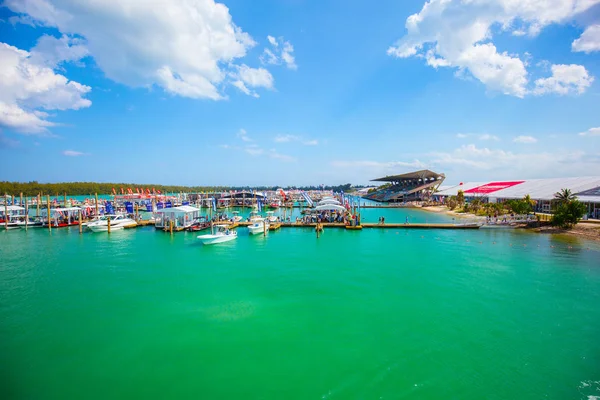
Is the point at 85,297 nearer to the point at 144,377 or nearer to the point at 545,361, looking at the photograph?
the point at 144,377

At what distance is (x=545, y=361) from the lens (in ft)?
30.1

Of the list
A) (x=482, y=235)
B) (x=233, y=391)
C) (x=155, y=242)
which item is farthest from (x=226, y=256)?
→ (x=482, y=235)

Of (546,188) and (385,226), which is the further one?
(546,188)

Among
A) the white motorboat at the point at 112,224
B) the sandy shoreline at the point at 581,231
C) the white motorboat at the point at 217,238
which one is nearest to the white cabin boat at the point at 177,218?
the white motorboat at the point at 112,224

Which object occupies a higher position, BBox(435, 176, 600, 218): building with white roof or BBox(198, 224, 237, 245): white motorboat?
BBox(435, 176, 600, 218): building with white roof

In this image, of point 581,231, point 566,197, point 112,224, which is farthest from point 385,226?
point 112,224

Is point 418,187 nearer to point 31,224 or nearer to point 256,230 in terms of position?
point 256,230

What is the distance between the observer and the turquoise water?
8.38 metres

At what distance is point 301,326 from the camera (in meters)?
11.4

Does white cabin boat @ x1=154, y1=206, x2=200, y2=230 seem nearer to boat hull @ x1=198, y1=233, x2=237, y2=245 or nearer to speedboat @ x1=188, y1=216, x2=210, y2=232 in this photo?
speedboat @ x1=188, y1=216, x2=210, y2=232

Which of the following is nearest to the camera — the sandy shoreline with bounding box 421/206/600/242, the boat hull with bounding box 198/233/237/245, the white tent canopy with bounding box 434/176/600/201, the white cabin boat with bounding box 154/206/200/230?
the boat hull with bounding box 198/233/237/245

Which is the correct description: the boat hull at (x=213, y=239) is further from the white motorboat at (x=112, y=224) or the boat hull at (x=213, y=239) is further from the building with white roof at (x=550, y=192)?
the building with white roof at (x=550, y=192)

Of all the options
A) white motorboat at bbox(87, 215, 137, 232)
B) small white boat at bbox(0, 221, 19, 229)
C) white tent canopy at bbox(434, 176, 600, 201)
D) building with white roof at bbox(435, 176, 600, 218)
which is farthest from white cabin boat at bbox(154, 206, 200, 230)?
white tent canopy at bbox(434, 176, 600, 201)

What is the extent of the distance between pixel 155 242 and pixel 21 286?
11554 mm
